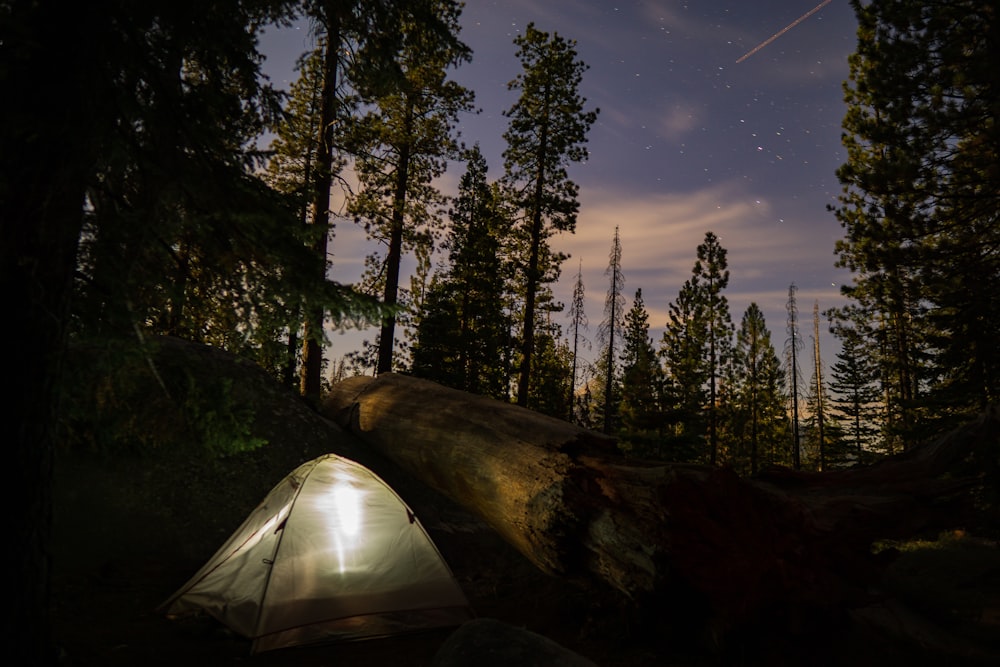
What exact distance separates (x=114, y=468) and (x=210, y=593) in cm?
A: 404

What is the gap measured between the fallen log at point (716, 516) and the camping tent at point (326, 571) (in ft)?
4.74

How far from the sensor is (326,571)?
22.6ft

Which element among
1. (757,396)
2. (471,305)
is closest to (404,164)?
(471,305)

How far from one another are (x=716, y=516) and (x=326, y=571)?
15.9ft

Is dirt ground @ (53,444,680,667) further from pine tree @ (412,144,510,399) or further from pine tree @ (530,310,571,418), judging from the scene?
pine tree @ (530,310,571,418)

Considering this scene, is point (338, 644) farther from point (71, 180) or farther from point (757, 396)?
point (757, 396)

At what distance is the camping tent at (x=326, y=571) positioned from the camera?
21.3 feet

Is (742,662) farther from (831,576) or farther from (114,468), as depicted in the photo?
(114,468)

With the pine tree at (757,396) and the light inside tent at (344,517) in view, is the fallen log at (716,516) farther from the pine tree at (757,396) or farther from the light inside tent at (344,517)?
the pine tree at (757,396)

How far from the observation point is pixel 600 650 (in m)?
6.06

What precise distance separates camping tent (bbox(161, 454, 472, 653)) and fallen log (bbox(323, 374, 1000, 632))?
1443mm

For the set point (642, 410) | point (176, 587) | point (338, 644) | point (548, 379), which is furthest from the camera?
point (548, 379)

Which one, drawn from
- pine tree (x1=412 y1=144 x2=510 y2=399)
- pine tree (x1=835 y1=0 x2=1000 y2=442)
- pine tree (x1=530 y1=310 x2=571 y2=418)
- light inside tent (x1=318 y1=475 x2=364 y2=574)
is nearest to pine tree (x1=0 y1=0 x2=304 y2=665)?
light inside tent (x1=318 y1=475 x2=364 y2=574)

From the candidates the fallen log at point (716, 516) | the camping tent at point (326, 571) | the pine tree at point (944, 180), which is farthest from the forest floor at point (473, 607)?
the pine tree at point (944, 180)
